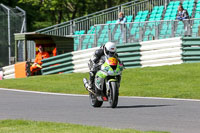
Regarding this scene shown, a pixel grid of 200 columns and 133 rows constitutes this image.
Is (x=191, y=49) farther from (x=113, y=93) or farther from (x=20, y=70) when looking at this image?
(x=113, y=93)

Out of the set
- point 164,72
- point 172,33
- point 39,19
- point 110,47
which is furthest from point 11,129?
point 39,19

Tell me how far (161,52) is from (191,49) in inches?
51.4

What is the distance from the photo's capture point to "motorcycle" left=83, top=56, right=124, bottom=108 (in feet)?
35.6

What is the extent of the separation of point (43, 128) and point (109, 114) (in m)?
2.47

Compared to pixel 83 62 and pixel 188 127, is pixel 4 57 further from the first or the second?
pixel 188 127

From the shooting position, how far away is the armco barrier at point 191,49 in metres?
20.0

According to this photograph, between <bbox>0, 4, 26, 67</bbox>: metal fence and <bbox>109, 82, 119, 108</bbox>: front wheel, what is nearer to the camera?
<bbox>109, 82, 119, 108</bbox>: front wheel

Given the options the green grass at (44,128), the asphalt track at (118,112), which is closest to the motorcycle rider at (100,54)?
the asphalt track at (118,112)

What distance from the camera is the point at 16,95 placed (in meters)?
15.1

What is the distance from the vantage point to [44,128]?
7586mm

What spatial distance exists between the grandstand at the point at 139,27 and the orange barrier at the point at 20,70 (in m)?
2.40

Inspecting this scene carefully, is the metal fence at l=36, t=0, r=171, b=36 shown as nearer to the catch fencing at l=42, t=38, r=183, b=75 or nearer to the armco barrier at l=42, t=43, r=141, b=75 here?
the armco barrier at l=42, t=43, r=141, b=75

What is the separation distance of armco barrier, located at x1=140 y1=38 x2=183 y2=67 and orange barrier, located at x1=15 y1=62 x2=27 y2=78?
218 inches

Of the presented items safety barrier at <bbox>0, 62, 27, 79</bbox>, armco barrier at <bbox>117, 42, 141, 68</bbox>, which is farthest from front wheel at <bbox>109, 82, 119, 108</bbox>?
safety barrier at <bbox>0, 62, 27, 79</bbox>
